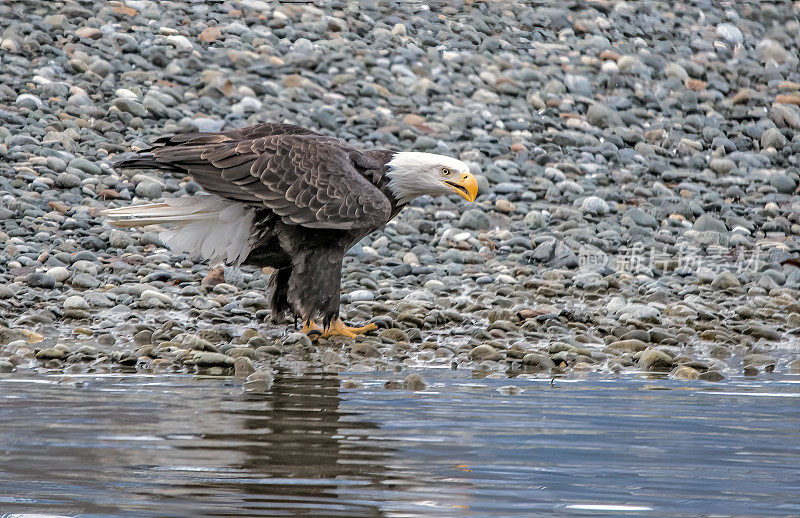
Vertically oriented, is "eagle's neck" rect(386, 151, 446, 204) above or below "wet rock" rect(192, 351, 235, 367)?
above

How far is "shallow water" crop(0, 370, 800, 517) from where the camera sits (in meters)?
3.07

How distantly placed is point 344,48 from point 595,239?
419 cm

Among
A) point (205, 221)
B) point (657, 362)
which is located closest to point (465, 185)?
point (205, 221)

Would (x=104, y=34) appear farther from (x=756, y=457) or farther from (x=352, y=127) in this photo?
(x=756, y=457)

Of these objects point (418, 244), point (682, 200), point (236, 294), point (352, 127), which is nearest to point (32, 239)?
point (236, 294)

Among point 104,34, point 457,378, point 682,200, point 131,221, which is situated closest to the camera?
point 457,378

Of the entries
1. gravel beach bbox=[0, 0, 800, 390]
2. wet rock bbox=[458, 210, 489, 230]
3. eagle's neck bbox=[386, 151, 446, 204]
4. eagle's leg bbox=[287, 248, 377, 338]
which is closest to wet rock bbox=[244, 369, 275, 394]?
gravel beach bbox=[0, 0, 800, 390]

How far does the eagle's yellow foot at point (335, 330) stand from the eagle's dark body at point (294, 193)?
5 centimetres

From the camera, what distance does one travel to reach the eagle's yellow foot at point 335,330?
243 inches

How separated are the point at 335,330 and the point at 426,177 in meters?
0.95

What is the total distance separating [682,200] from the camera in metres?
8.93

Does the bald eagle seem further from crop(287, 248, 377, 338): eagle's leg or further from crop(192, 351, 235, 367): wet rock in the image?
crop(192, 351, 235, 367): wet rock

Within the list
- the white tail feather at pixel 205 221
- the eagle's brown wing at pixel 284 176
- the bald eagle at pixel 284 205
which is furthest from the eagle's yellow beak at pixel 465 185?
the white tail feather at pixel 205 221

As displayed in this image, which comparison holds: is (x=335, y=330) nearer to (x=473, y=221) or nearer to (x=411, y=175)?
(x=411, y=175)
